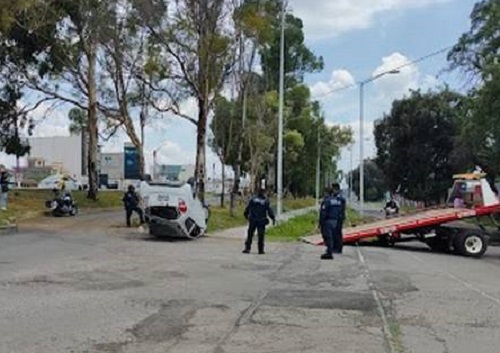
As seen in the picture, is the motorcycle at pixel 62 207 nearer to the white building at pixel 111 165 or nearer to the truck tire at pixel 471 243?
the truck tire at pixel 471 243

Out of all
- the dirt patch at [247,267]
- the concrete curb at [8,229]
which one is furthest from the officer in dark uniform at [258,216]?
the concrete curb at [8,229]

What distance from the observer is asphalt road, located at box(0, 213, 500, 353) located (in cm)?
898

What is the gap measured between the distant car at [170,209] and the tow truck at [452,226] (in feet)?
13.7

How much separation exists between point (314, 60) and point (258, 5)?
32.7m

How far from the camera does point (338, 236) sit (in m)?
22.5

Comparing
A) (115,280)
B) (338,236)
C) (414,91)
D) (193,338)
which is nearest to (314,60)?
(414,91)

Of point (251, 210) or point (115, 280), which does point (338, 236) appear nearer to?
point (251, 210)

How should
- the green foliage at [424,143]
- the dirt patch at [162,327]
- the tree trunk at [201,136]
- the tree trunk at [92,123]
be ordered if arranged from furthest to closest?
the green foliage at [424,143], the tree trunk at [92,123], the tree trunk at [201,136], the dirt patch at [162,327]

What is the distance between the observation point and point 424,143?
83062 mm

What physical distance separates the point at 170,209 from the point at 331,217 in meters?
5.96

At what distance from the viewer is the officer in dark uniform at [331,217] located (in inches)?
819

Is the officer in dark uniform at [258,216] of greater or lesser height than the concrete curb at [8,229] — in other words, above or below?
above

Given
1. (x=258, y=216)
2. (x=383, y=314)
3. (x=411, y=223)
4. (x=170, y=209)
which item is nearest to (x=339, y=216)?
(x=258, y=216)

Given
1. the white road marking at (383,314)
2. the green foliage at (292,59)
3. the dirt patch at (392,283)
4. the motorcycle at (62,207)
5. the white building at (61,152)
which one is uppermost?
the green foliage at (292,59)
